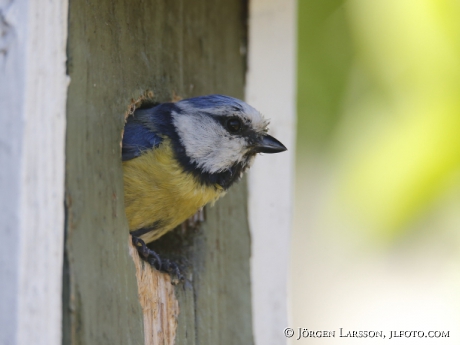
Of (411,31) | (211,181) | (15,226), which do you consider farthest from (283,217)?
(15,226)

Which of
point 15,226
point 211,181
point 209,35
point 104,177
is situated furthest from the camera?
point 209,35

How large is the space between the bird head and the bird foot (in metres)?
0.33

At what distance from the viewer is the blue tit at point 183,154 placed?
1943 mm

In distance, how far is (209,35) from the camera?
2.26 metres

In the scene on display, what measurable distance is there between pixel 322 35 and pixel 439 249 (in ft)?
4.16

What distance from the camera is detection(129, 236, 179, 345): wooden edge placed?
5.66 feet

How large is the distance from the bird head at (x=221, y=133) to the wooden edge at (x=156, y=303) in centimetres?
42

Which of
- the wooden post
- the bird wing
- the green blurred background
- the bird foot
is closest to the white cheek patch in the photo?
the bird wing

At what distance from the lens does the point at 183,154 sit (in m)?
2.04

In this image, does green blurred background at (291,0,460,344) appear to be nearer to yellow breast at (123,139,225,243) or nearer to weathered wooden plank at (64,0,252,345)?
weathered wooden plank at (64,0,252,345)

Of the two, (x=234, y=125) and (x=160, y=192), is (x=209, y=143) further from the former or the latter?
(x=160, y=192)

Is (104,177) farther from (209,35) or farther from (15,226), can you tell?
(209,35)

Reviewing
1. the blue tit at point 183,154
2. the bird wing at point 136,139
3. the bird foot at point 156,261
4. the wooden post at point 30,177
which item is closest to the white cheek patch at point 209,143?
the blue tit at point 183,154

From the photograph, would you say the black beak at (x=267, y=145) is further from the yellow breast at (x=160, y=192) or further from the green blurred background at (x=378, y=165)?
the green blurred background at (x=378, y=165)
